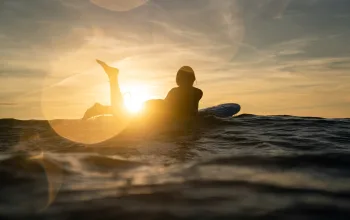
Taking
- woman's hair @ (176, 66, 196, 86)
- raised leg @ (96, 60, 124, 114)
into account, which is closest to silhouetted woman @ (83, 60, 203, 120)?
woman's hair @ (176, 66, 196, 86)

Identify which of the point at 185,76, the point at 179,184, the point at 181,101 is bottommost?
the point at 179,184

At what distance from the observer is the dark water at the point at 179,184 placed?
299 centimetres

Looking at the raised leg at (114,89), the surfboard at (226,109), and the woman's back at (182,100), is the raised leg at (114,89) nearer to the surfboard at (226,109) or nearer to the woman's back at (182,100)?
the woman's back at (182,100)

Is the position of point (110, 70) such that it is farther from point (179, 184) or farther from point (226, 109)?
point (179, 184)

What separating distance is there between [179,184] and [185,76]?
7.84 meters

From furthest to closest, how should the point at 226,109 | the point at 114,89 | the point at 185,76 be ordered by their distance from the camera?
the point at 226,109, the point at 114,89, the point at 185,76

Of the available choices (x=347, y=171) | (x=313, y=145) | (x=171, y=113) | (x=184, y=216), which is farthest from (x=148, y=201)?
(x=171, y=113)

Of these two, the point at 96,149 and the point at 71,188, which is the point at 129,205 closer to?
the point at 71,188

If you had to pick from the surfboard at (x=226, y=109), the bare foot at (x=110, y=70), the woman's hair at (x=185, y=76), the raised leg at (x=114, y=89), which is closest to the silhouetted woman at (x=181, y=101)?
the woman's hair at (x=185, y=76)

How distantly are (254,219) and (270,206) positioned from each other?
0.41 m

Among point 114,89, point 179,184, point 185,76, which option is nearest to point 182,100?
point 185,76

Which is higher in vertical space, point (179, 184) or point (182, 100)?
point (182, 100)

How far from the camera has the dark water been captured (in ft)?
9.81

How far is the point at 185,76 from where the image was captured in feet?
37.5
